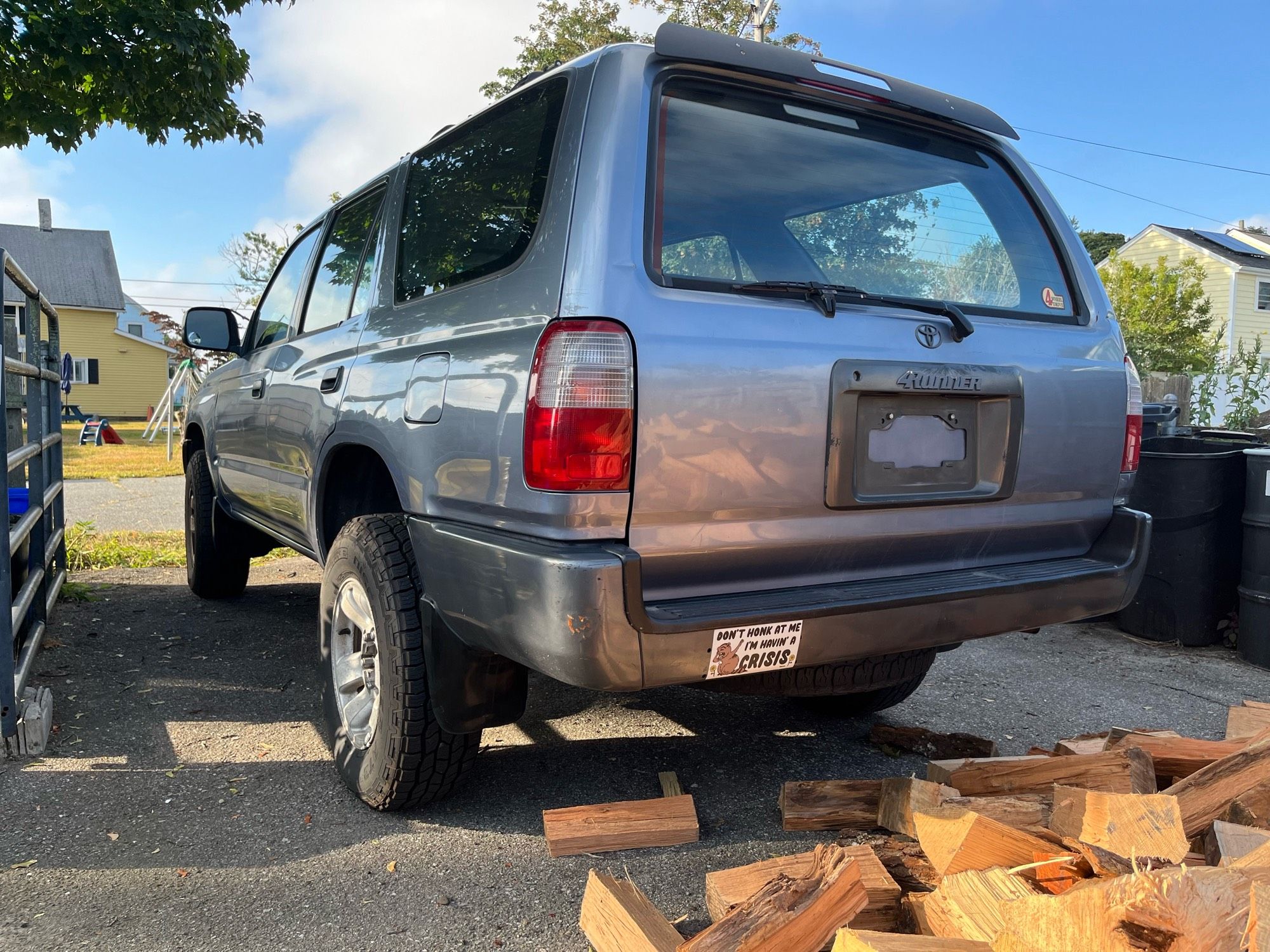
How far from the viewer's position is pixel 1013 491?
267 cm

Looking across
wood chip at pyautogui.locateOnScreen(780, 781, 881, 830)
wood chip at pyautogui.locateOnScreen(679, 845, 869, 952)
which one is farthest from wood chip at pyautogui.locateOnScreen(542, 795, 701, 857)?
wood chip at pyautogui.locateOnScreen(679, 845, 869, 952)

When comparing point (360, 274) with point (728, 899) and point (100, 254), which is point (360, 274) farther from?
point (100, 254)

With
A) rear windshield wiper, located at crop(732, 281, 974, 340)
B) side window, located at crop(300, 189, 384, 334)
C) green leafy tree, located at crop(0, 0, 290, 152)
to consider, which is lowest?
rear windshield wiper, located at crop(732, 281, 974, 340)

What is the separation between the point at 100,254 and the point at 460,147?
49503 millimetres

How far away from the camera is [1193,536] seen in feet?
16.6

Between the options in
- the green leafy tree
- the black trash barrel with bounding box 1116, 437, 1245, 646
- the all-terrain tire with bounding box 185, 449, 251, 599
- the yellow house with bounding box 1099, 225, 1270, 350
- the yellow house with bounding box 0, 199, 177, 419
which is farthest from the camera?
the yellow house with bounding box 0, 199, 177, 419

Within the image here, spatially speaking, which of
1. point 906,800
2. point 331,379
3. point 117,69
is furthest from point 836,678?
point 117,69

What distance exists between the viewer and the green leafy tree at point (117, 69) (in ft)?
20.2

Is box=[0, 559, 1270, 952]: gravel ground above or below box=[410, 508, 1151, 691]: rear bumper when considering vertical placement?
below

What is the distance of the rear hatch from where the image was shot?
7.18ft

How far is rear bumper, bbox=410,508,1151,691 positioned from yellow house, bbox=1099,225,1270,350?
99.9ft

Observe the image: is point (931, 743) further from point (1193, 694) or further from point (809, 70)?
point (809, 70)

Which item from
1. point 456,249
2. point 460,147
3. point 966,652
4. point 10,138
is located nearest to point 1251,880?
point 456,249

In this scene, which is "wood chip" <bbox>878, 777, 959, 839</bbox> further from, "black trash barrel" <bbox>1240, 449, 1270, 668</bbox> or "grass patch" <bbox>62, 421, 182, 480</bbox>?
"grass patch" <bbox>62, 421, 182, 480</bbox>
